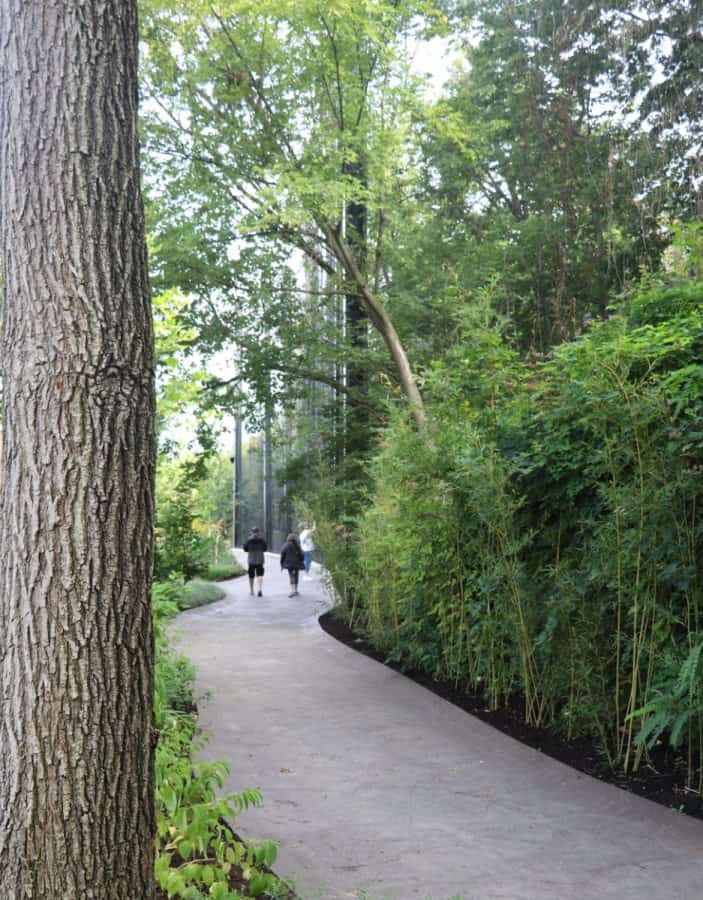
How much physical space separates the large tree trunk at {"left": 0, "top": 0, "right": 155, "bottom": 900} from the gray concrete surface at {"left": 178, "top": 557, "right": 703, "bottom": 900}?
1.48 meters

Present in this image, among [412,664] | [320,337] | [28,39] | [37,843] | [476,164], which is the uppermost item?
[476,164]

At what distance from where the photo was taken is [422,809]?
17.3 ft

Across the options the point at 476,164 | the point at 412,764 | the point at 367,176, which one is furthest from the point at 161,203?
the point at 412,764

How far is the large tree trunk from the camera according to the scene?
286 centimetres

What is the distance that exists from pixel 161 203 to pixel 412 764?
12.4 meters

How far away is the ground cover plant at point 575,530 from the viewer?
5355 mm

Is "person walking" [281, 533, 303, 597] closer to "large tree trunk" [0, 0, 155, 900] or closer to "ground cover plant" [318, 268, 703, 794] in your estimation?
"ground cover plant" [318, 268, 703, 794]

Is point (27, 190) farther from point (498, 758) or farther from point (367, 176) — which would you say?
point (367, 176)

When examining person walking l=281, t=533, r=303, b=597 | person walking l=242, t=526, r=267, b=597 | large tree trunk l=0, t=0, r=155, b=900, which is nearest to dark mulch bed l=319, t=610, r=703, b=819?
large tree trunk l=0, t=0, r=155, b=900

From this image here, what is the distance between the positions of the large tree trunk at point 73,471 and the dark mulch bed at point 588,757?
11.3ft

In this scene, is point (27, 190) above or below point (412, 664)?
above

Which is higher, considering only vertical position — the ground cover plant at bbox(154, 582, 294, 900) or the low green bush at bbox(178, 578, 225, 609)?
the ground cover plant at bbox(154, 582, 294, 900)

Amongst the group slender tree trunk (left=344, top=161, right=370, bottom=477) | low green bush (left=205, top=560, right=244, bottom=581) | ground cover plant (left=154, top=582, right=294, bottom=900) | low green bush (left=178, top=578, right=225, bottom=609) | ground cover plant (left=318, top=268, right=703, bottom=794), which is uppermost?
slender tree trunk (left=344, top=161, right=370, bottom=477)

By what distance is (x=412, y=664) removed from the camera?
33.3 feet
